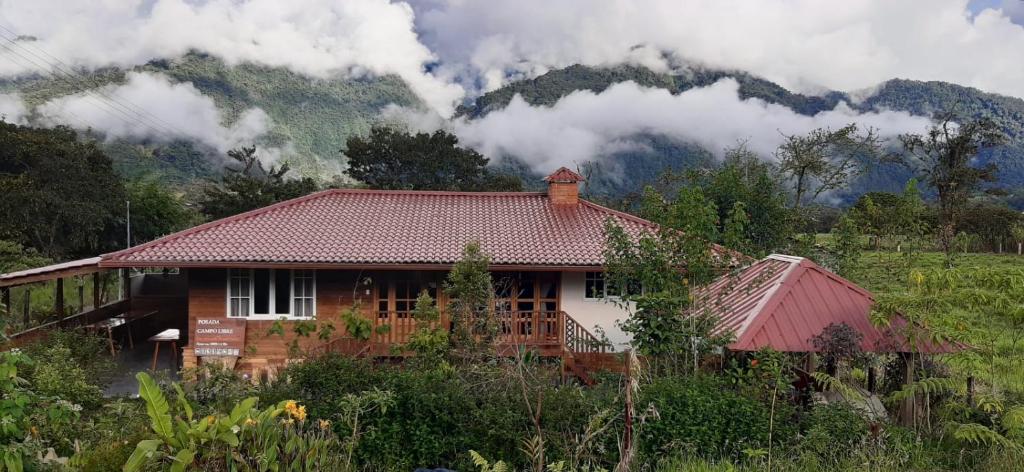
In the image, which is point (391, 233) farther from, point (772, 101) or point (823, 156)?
point (772, 101)

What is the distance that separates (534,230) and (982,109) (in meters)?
118

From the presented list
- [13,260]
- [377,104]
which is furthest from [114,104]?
[13,260]

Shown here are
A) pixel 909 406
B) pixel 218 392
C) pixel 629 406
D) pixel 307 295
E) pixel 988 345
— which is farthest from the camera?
pixel 307 295

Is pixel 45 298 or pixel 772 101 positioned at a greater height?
pixel 772 101

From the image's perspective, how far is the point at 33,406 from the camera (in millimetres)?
6410

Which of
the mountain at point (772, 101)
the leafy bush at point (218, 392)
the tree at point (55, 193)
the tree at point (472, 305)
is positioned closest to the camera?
the leafy bush at point (218, 392)

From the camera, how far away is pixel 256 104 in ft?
279

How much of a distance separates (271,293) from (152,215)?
26189mm


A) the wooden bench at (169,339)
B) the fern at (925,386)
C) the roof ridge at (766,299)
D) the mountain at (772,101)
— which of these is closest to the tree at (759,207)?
the roof ridge at (766,299)

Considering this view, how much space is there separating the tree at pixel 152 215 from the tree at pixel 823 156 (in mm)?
31282

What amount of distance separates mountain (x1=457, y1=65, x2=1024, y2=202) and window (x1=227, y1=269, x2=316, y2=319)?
229 feet

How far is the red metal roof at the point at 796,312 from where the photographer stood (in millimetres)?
8102

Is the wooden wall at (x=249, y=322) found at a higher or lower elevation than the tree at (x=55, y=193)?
lower

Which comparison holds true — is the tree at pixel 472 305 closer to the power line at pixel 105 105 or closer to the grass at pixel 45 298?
the grass at pixel 45 298
